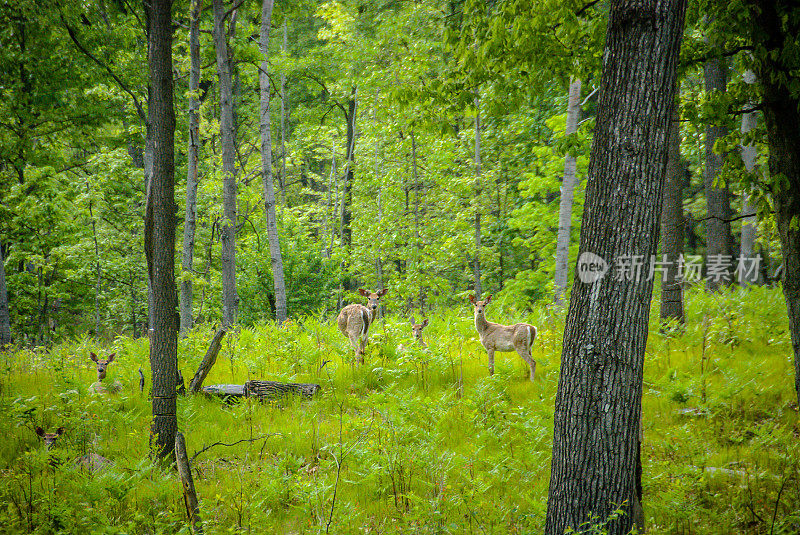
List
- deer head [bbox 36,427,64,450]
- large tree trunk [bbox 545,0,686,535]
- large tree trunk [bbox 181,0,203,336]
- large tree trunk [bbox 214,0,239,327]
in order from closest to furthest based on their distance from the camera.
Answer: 1. large tree trunk [bbox 545,0,686,535]
2. deer head [bbox 36,427,64,450]
3. large tree trunk [bbox 181,0,203,336]
4. large tree trunk [bbox 214,0,239,327]

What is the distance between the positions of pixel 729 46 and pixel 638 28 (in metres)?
3.55

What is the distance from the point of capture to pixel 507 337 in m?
8.23

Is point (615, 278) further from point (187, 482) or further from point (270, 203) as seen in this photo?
point (270, 203)

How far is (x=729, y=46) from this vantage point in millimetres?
5766

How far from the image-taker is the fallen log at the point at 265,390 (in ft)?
24.6

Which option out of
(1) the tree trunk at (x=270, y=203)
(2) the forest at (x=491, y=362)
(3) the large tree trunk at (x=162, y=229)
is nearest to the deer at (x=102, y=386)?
(2) the forest at (x=491, y=362)

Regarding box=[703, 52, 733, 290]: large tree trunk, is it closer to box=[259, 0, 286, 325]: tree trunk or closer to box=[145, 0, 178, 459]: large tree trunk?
box=[259, 0, 286, 325]: tree trunk

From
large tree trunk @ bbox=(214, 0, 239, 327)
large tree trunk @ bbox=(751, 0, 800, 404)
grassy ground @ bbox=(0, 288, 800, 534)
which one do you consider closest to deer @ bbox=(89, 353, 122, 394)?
grassy ground @ bbox=(0, 288, 800, 534)

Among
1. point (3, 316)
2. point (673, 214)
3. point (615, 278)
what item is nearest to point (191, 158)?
point (3, 316)

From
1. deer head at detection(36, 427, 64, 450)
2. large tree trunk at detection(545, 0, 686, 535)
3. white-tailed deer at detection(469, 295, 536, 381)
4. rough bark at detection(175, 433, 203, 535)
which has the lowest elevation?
deer head at detection(36, 427, 64, 450)

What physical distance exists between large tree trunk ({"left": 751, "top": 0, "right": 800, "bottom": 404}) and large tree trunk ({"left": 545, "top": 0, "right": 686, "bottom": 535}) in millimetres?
2501

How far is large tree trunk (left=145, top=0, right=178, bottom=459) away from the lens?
5164 mm

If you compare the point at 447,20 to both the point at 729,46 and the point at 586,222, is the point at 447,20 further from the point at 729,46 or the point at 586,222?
the point at 586,222

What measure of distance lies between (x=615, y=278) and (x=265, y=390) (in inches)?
232
